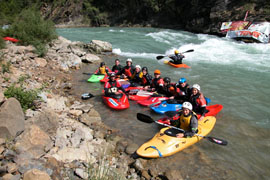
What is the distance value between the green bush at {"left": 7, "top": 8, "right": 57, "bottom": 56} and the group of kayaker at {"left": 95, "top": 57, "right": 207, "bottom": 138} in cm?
505

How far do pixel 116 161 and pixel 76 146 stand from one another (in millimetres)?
829

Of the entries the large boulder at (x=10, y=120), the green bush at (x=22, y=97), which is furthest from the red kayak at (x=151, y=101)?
the large boulder at (x=10, y=120)

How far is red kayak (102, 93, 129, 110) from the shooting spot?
616 centimetres

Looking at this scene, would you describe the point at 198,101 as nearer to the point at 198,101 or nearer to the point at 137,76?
the point at 198,101

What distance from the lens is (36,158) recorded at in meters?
3.12

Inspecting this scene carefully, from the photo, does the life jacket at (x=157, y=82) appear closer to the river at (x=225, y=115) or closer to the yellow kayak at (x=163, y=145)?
the river at (x=225, y=115)

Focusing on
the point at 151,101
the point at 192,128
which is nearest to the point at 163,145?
the point at 192,128

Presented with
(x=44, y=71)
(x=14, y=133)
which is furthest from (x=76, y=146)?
(x=44, y=71)

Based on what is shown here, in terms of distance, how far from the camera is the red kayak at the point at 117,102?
20.2 ft

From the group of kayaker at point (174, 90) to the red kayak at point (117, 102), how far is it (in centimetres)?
17

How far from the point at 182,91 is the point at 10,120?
4822 millimetres

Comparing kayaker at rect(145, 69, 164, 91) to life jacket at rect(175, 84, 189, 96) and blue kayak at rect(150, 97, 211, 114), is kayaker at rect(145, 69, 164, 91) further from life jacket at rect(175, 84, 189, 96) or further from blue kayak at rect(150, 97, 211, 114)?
blue kayak at rect(150, 97, 211, 114)

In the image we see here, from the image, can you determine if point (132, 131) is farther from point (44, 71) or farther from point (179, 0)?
point (179, 0)

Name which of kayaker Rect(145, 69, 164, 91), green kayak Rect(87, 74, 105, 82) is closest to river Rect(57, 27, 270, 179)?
green kayak Rect(87, 74, 105, 82)
